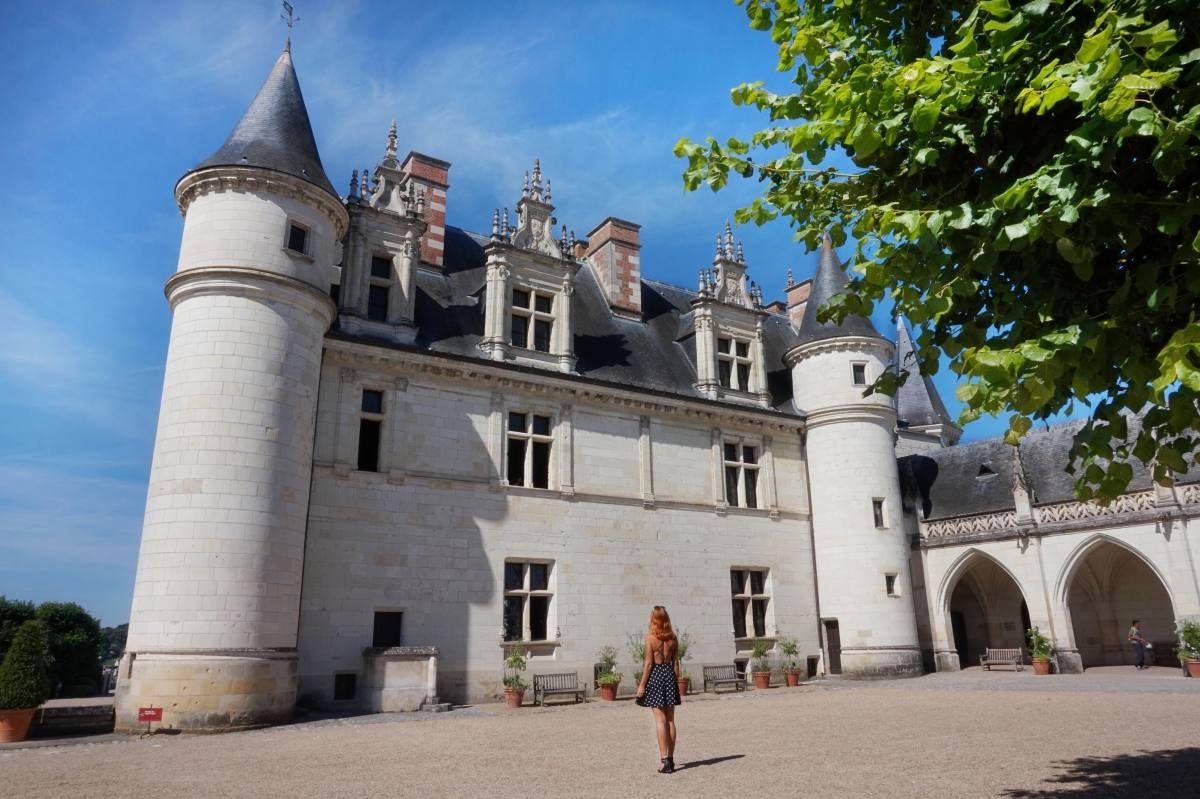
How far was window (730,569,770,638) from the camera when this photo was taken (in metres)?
17.3

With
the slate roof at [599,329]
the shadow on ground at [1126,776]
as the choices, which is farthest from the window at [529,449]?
the shadow on ground at [1126,776]

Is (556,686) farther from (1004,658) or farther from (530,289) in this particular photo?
(1004,658)

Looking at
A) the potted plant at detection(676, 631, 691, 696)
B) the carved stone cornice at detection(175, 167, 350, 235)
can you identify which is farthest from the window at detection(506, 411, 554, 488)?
the carved stone cornice at detection(175, 167, 350, 235)

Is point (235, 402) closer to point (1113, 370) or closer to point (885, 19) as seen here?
point (885, 19)

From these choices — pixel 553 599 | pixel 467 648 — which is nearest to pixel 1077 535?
pixel 553 599

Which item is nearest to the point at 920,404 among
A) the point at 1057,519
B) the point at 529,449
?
the point at 1057,519

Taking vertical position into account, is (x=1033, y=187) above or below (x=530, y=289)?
below

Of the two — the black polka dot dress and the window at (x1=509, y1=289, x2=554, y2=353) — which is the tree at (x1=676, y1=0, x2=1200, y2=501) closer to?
the black polka dot dress

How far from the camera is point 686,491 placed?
17141 millimetres

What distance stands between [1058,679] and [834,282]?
1034cm

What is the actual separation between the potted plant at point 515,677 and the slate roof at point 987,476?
37.4ft

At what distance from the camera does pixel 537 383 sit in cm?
1548

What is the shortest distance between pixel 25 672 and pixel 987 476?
754 inches

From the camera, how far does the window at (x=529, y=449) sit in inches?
603
